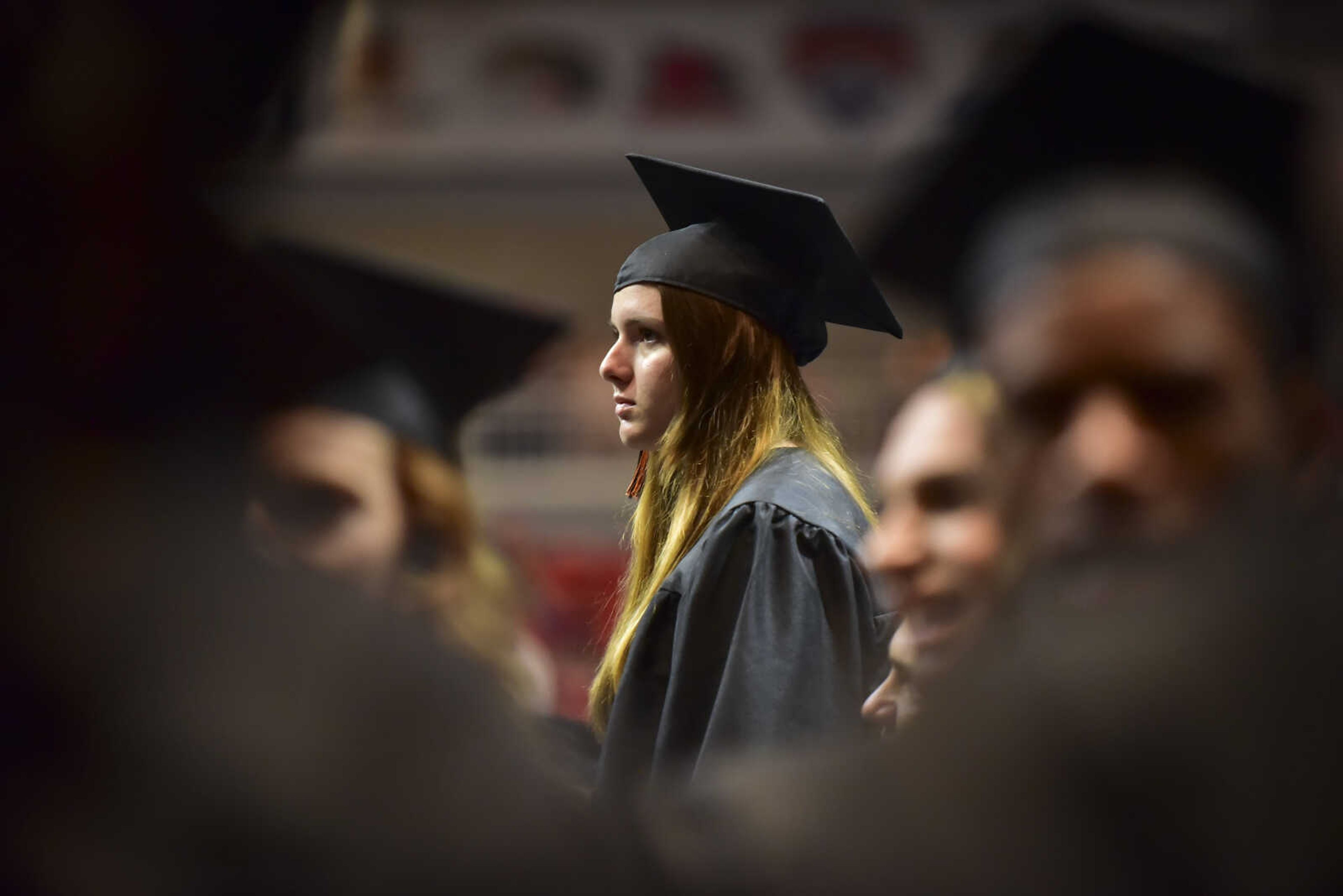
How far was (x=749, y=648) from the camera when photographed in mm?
986

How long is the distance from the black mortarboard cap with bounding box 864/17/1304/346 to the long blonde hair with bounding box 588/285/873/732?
47 centimetres

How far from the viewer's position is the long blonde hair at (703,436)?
1097 millimetres

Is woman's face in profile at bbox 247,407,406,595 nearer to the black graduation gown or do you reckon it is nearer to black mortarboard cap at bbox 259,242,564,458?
black mortarboard cap at bbox 259,242,564,458

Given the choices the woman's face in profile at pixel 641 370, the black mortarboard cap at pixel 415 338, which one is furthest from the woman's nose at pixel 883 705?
the black mortarboard cap at pixel 415 338

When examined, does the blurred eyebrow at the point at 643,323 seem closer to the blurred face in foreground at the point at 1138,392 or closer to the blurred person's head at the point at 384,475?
the blurred person's head at the point at 384,475

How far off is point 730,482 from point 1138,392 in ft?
2.19

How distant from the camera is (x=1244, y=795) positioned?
1.65ft

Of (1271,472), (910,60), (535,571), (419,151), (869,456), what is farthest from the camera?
(535,571)

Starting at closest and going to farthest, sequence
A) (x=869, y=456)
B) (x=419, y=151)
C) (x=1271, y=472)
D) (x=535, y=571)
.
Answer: (x=1271, y=472) → (x=419, y=151) → (x=869, y=456) → (x=535, y=571)

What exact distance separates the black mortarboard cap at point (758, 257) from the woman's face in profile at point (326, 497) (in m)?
0.50

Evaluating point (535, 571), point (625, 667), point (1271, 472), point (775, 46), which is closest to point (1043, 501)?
point (1271, 472)

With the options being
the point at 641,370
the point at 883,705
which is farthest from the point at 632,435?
the point at 883,705

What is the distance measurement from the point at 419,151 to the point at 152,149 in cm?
46

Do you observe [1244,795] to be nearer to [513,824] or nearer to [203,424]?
[513,824]
